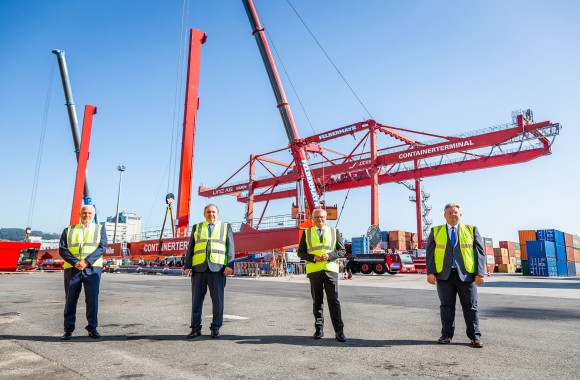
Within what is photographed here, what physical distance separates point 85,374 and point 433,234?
3.74m

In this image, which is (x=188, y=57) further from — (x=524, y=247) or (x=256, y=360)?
(x=524, y=247)

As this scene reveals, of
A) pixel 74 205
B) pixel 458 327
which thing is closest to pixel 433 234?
pixel 458 327

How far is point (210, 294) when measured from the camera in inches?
183

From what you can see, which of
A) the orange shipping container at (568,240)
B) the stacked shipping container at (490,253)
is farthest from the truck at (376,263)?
the stacked shipping container at (490,253)

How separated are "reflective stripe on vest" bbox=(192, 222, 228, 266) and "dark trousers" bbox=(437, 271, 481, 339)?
2.59m

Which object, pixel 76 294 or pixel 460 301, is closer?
pixel 460 301

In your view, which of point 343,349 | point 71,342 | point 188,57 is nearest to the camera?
point 343,349

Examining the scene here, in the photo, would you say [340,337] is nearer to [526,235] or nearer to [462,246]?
[462,246]

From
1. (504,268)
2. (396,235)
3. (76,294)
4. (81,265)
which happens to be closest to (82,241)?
(81,265)

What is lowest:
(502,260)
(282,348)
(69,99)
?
(282,348)

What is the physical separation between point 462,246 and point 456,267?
0.80 feet

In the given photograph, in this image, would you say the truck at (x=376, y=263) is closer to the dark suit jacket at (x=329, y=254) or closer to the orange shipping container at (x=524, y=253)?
the orange shipping container at (x=524, y=253)

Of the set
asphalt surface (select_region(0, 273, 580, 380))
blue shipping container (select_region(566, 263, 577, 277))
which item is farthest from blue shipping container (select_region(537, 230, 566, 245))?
asphalt surface (select_region(0, 273, 580, 380))

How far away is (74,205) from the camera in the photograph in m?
25.4
